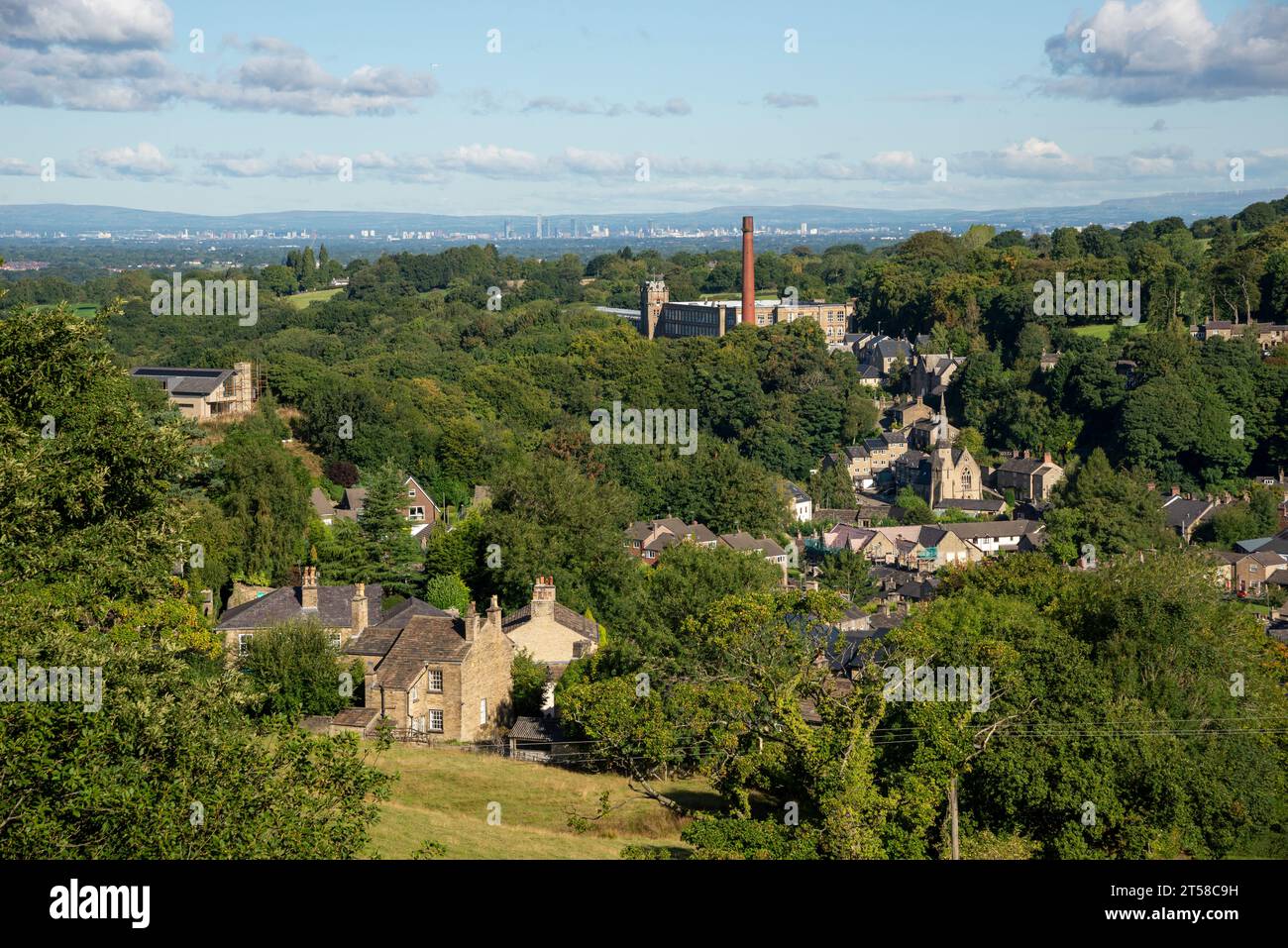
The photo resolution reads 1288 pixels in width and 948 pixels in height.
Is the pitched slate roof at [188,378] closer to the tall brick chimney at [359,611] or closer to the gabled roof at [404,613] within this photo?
the gabled roof at [404,613]

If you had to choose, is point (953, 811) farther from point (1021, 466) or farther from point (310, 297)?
point (310, 297)

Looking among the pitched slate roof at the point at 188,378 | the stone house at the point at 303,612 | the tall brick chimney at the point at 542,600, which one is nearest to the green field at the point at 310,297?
the pitched slate roof at the point at 188,378

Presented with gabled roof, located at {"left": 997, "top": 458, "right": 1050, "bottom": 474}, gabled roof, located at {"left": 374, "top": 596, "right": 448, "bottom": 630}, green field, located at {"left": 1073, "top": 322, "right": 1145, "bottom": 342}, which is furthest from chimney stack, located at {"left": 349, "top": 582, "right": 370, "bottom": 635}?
green field, located at {"left": 1073, "top": 322, "right": 1145, "bottom": 342}

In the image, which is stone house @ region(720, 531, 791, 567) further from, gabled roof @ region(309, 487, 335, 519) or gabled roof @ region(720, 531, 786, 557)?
gabled roof @ region(309, 487, 335, 519)
